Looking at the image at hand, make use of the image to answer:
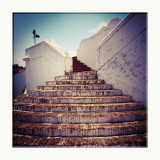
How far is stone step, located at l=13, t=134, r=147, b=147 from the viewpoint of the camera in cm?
155

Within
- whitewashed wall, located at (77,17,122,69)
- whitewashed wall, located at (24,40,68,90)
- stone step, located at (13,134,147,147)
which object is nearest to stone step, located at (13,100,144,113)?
stone step, located at (13,134,147,147)

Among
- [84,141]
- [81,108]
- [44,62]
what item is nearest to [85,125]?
[84,141]

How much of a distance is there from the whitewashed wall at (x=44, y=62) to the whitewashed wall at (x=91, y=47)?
2.21m

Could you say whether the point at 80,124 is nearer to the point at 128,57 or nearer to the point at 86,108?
the point at 86,108

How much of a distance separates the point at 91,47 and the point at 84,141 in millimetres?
6253

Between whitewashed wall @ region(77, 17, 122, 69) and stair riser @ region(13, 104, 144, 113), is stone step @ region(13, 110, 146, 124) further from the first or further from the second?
whitewashed wall @ region(77, 17, 122, 69)

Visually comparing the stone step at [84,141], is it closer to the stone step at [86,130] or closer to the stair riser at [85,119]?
the stone step at [86,130]

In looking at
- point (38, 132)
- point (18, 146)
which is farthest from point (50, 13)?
point (18, 146)

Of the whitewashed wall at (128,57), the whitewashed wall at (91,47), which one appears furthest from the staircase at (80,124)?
the whitewashed wall at (91,47)

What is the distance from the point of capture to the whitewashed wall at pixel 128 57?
2.23 metres

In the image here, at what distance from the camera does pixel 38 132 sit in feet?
5.82

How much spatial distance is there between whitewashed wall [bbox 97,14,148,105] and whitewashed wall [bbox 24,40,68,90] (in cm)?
222

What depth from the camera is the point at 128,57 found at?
2607 mm

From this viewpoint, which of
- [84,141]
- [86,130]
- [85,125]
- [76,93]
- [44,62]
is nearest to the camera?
[84,141]
